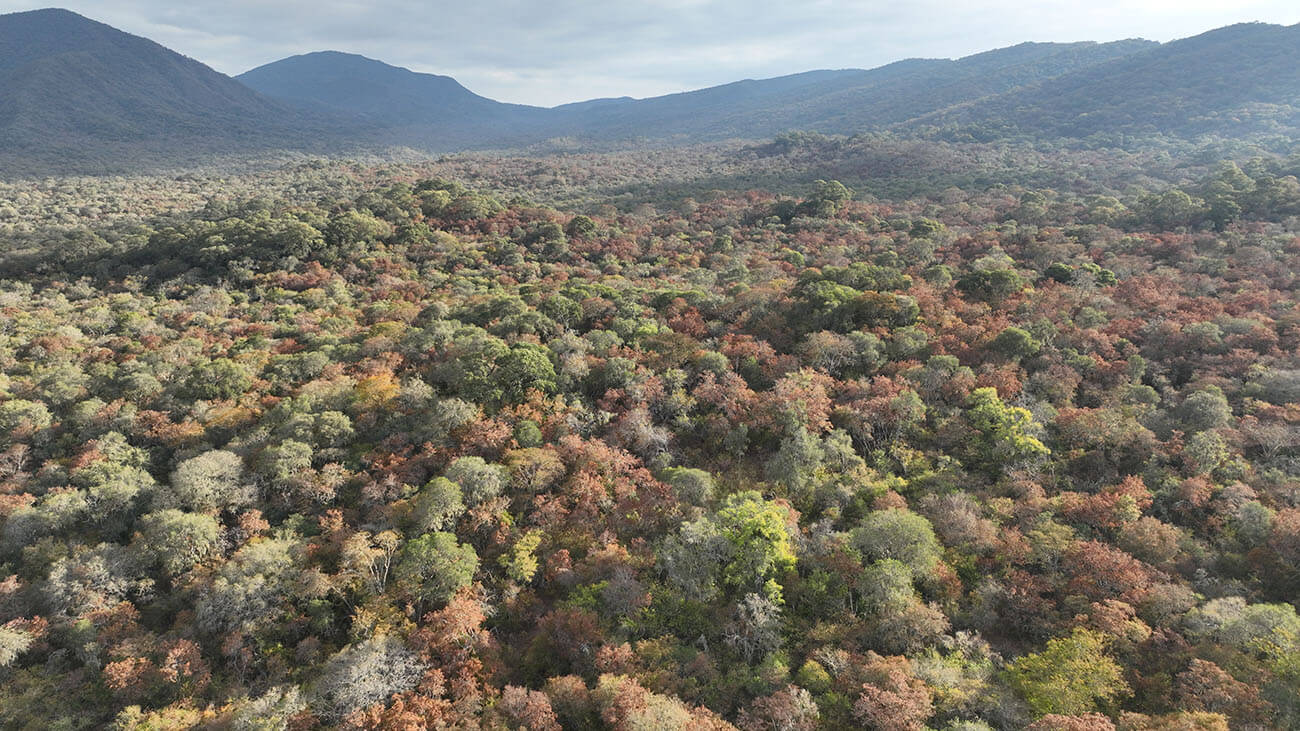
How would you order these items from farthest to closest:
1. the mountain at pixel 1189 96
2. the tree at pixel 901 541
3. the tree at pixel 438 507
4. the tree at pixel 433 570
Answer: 1. the mountain at pixel 1189 96
2. the tree at pixel 438 507
3. the tree at pixel 901 541
4. the tree at pixel 433 570

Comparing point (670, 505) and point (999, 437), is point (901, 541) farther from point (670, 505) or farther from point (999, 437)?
point (999, 437)

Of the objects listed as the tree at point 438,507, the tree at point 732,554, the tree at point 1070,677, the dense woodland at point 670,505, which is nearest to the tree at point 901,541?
the dense woodland at point 670,505

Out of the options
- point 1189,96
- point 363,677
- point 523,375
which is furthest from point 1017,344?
point 1189,96

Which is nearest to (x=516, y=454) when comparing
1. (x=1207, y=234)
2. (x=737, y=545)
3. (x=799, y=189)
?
(x=737, y=545)

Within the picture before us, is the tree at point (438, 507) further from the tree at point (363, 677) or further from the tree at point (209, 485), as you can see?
the tree at point (209, 485)

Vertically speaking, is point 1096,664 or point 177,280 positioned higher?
point 177,280

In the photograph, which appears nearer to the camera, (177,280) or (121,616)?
(121,616)

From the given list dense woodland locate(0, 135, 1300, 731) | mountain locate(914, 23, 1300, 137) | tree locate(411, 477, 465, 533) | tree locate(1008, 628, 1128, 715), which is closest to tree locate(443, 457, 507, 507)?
dense woodland locate(0, 135, 1300, 731)

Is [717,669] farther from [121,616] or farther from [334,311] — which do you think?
[334,311]
